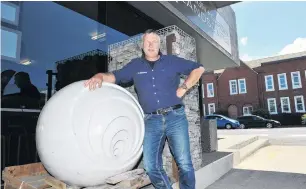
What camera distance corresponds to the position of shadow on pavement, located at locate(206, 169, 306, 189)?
4.15 meters

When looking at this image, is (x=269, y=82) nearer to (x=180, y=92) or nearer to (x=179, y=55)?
(x=179, y=55)

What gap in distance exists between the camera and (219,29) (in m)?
6.65

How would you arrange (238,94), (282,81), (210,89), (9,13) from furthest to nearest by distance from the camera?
(210,89) → (238,94) → (282,81) → (9,13)

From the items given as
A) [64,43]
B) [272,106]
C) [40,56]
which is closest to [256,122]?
[272,106]

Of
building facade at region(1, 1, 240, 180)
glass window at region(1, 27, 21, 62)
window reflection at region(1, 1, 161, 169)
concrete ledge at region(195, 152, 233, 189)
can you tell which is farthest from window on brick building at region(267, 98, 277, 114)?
glass window at region(1, 27, 21, 62)

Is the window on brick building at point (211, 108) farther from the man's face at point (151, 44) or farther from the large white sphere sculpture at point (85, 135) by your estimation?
the large white sphere sculpture at point (85, 135)

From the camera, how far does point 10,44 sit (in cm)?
369

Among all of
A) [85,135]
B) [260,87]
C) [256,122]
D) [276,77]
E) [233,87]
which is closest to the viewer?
[85,135]

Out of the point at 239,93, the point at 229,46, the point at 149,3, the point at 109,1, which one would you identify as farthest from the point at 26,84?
the point at 239,93

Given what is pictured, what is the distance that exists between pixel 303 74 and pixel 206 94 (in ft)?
40.3

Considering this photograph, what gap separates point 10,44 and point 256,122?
23.7 metres

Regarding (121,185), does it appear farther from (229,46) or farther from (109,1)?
(229,46)

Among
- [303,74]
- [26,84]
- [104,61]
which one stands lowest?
[26,84]

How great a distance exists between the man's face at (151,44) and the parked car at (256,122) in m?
23.3
